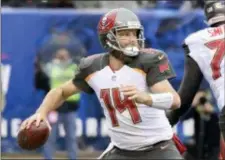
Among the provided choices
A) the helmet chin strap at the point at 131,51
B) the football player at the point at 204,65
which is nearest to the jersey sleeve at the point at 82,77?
the helmet chin strap at the point at 131,51

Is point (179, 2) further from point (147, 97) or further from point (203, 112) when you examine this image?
point (147, 97)

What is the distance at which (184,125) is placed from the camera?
1101 cm

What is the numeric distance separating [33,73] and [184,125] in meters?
2.01

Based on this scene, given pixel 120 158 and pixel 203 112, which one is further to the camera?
pixel 203 112

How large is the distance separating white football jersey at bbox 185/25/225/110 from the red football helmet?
850mm

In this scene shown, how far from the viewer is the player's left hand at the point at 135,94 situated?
16.9ft

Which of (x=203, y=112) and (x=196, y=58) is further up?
(x=196, y=58)

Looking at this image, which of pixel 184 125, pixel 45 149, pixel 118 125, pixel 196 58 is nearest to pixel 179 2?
pixel 184 125

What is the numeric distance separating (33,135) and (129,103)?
66 centimetres

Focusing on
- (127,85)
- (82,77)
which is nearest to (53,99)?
(82,77)

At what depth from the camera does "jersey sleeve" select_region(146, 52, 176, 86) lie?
18.3 feet

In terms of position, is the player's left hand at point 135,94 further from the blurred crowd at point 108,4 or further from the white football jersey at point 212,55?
the blurred crowd at point 108,4

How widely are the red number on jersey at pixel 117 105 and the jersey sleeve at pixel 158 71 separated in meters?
0.21

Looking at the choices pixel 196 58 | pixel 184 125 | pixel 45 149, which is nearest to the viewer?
pixel 196 58
